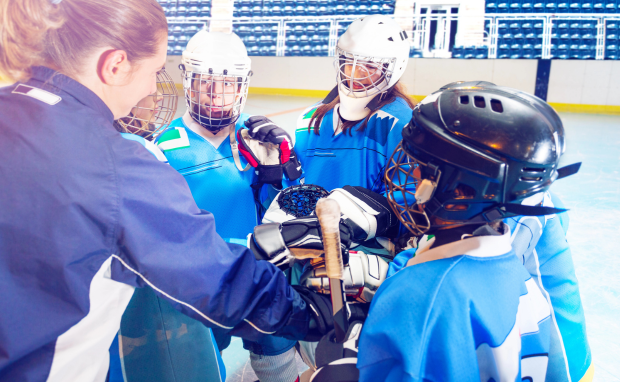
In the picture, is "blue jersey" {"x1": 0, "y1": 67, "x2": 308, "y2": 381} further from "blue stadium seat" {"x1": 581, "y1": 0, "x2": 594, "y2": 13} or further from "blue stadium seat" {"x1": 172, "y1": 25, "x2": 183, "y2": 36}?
"blue stadium seat" {"x1": 172, "y1": 25, "x2": 183, "y2": 36}

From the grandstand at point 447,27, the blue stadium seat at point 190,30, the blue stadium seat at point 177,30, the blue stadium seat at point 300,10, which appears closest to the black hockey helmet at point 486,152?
the grandstand at point 447,27

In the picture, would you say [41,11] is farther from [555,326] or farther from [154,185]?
[555,326]

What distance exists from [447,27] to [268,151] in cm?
918

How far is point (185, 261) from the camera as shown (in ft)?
2.75

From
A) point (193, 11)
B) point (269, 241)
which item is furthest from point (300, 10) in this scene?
point (269, 241)

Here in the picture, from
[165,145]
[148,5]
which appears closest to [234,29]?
[165,145]

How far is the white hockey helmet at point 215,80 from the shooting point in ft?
5.66

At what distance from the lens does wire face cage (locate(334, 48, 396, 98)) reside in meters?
1.79

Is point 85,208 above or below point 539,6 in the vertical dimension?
below

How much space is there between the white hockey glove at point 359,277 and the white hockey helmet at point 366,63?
0.86 meters

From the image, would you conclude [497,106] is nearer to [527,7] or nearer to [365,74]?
[365,74]

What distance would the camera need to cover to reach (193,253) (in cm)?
85

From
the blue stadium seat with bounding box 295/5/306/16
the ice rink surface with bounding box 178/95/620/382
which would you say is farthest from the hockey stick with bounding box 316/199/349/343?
the blue stadium seat with bounding box 295/5/306/16

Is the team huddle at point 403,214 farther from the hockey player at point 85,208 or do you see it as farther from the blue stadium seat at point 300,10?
the blue stadium seat at point 300,10
